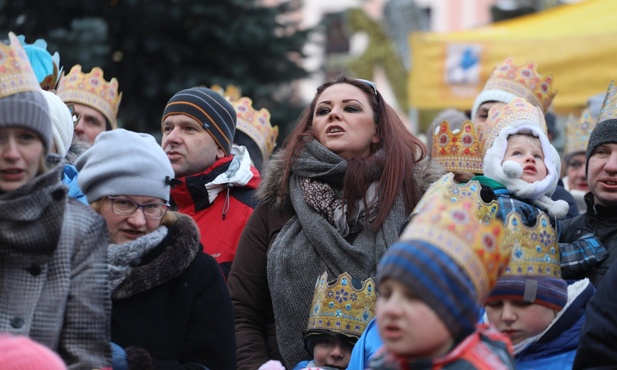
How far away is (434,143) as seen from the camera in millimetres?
6066

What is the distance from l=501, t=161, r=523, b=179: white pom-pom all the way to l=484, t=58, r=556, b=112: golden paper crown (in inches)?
72.3

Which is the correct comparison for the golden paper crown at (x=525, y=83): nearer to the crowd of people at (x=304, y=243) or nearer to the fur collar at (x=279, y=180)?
the crowd of people at (x=304, y=243)

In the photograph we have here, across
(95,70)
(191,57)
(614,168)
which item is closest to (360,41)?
(191,57)

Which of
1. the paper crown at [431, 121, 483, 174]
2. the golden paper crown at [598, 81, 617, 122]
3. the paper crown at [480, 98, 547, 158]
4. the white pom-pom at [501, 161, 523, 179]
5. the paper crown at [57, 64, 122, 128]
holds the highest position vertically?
the golden paper crown at [598, 81, 617, 122]

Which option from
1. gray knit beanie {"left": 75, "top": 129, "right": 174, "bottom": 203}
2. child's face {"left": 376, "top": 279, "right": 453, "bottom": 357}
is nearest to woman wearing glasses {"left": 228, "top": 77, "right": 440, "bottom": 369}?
gray knit beanie {"left": 75, "top": 129, "right": 174, "bottom": 203}

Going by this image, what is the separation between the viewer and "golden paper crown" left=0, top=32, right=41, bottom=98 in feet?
12.5

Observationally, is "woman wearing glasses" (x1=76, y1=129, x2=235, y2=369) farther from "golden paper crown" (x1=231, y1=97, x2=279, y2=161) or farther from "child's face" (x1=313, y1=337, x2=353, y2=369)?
"golden paper crown" (x1=231, y1=97, x2=279, y2=161)

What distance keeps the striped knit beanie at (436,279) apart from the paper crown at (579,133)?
404 cm

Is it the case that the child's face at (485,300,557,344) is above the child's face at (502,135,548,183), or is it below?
below

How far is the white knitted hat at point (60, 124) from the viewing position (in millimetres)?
5031

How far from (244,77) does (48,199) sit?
701 cm

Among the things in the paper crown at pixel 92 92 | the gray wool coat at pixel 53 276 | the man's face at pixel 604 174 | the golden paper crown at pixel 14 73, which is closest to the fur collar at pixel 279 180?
the man's face at pixel 604 174

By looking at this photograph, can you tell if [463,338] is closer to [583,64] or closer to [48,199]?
[48,199]

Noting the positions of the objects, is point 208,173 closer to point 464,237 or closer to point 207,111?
point 207,111
